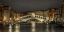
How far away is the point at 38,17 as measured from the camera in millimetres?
133875

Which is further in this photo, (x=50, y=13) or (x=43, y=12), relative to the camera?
(x=43, y=12)

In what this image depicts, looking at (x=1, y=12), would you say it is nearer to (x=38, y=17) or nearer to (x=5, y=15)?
(x=5, y=15)

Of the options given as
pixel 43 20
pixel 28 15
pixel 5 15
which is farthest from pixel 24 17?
pixel 5 15

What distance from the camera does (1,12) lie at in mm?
86000

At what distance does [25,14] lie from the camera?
442 ft

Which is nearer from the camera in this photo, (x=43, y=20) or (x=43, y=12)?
(x=43, y=20)

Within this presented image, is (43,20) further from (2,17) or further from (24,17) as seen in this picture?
(2,17)

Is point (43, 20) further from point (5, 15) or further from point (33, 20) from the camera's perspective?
point (5, 15)

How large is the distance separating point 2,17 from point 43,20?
4353 centimetres

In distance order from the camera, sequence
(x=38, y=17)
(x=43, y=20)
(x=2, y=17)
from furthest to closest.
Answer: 1. (x=38, y=17)
2. (x=43, y=20)
3. (x=2, y=17)

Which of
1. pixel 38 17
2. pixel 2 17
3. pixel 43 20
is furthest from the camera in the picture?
pixel 38 17

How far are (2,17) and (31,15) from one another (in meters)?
46.7

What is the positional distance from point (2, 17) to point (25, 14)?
50031 millimetres

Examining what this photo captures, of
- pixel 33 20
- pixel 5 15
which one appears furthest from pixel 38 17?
A: pixel 5 15
